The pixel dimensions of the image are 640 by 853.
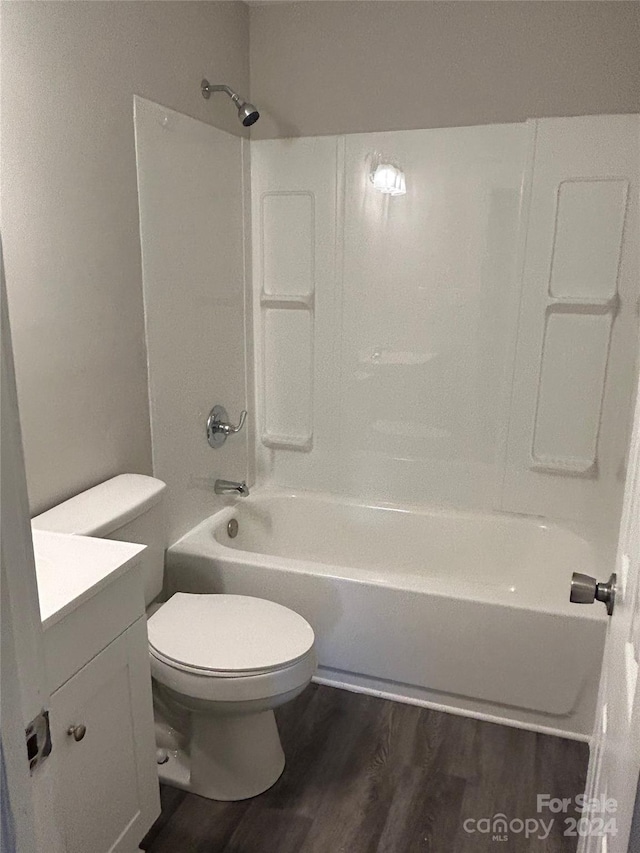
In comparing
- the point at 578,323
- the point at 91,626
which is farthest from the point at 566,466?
the point at 91,626

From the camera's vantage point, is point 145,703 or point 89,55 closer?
point 145,703

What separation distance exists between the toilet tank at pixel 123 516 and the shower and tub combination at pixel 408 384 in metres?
0.29

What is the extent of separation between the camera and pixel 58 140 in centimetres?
166

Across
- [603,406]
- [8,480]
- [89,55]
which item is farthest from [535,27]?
[8,480]

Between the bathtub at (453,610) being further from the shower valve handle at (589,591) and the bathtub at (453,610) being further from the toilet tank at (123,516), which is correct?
the shower valve handle at (589,591)

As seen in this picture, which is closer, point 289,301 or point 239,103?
point 239,103

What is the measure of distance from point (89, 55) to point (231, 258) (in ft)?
3.18

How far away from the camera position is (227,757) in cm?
178

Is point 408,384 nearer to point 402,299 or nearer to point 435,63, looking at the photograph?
point 402,299

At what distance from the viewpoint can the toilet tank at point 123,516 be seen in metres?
1.64

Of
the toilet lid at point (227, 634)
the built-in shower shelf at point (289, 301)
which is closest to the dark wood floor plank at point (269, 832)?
the toilet lid at point (227, 634)

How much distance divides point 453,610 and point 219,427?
44.5 inches

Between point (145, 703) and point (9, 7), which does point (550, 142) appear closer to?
point (9, 7)

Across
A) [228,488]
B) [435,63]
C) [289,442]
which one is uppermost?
[435,63]
